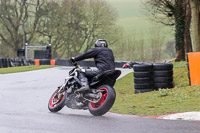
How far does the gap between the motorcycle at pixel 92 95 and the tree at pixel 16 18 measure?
49384 millimetres

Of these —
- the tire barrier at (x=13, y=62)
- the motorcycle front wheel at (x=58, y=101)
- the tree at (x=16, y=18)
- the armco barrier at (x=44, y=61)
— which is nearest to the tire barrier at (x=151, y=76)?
the motorcycle front wheel at (x=58, y=101)

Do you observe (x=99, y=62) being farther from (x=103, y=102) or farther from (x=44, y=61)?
(x=44, y=61)

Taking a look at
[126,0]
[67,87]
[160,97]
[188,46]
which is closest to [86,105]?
[67,87]

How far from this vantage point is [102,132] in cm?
716

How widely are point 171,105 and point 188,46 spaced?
938 inches

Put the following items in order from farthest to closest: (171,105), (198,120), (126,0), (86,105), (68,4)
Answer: (126,0) < (68,4) < (171,105) < (86,105) < (198,120)

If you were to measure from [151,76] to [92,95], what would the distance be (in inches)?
297

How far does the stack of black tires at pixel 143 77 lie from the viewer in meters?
16.5

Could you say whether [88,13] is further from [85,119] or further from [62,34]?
[85,119]

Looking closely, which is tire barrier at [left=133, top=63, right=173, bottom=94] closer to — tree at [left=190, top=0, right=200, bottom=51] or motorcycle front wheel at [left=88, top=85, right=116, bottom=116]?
motorcycle front wheel at [left=88, top=85, right=116, bottom=116]

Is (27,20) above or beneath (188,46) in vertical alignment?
above

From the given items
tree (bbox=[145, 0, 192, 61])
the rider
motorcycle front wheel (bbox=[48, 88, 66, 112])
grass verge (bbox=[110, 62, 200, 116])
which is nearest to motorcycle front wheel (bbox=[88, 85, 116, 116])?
the rider

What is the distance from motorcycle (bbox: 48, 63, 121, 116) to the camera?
359 inches

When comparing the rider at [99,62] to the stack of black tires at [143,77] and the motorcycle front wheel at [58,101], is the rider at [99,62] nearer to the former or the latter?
the motorcycle front wheel at [58,101]
